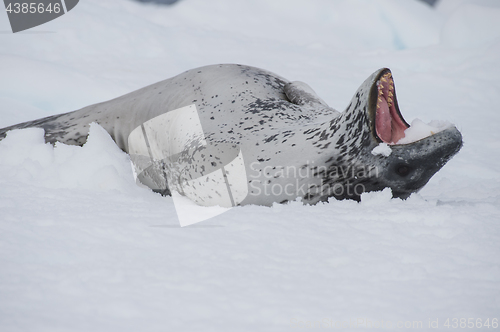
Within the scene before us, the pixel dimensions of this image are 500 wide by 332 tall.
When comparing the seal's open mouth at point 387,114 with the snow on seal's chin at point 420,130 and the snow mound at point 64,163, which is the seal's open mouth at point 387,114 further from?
the snow mound at point 64,163

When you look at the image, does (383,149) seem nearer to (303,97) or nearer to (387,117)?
(387,117)

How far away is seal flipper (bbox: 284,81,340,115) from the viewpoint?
2.44 metres

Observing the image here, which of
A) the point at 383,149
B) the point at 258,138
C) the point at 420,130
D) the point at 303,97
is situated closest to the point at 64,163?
the point at 258,138

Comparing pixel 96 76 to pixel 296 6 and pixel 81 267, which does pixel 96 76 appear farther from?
pixel 296 6

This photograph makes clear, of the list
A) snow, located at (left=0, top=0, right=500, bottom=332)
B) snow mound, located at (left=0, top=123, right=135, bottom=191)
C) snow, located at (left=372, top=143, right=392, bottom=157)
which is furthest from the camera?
snow mound, located at (left=0, top=123, right=135, bottom=191)

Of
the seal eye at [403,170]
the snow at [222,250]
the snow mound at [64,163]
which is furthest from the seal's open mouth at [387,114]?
the snow mound at [64,163]

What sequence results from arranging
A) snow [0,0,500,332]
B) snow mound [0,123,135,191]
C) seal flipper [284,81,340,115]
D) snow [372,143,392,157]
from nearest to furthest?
snow [0,0,500,332], snow [372,143,392,157], snow mound [0,123,135,191], seal flipper [284,81,340,115]

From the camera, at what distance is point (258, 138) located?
195 cm

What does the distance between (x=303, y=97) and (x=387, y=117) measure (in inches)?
32.2

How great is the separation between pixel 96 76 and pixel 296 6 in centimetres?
369

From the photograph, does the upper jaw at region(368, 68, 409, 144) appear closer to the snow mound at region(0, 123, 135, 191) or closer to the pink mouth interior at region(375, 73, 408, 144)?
the pink mouth interior at region(375, 73, 408, 144)

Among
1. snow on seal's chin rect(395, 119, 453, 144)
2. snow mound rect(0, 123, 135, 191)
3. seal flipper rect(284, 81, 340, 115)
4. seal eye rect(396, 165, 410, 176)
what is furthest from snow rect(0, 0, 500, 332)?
seal flipper rect(284, 81, 340, 115)

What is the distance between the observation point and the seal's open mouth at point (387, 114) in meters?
1.67

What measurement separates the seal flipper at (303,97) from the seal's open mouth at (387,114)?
0.68 metres
